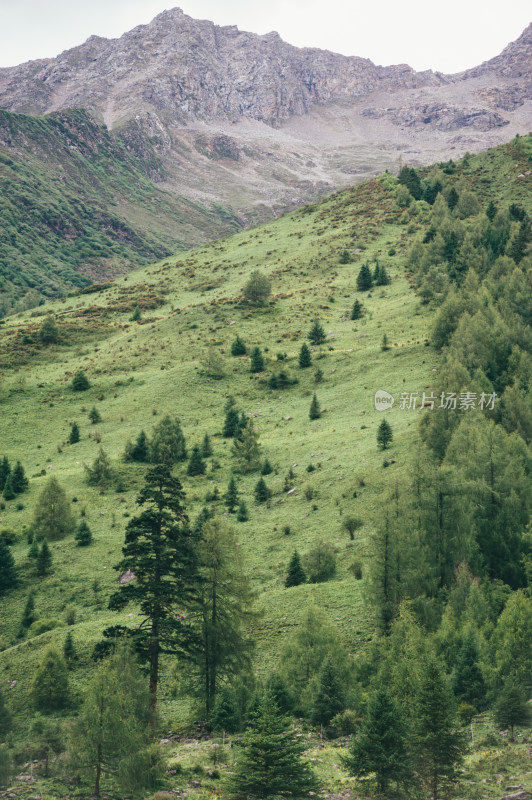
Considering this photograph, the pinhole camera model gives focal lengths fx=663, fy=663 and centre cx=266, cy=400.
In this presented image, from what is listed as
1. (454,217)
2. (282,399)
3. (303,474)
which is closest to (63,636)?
(303,474)

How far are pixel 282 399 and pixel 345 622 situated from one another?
56.3m

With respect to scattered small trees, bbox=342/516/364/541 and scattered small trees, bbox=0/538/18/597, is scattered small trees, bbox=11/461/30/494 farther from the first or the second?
scattered small trees, bbox=342/516/364/541

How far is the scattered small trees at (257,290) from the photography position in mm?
139500

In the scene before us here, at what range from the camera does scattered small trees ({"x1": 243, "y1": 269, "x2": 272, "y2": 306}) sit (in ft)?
458

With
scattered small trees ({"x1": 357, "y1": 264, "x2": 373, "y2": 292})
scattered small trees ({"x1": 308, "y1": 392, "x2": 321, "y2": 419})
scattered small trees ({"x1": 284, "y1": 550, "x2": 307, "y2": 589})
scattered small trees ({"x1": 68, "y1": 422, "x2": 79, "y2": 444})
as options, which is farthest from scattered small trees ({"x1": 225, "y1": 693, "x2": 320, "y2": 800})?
scattered small trees ({"x1": 357, "y1": 264, "x2": 373, "y2": 292})

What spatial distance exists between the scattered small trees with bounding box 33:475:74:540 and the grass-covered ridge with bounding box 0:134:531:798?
183 centimetres

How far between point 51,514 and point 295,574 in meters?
27.5

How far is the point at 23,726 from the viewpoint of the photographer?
3884 centimetres

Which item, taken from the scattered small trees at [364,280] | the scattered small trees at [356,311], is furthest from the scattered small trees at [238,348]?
the scattered small trees at [364,280]

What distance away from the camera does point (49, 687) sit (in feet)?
133

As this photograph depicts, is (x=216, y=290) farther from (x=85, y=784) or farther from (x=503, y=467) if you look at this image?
(x=85, y=784)

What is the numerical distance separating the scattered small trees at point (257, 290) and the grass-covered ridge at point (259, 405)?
2526 mm
